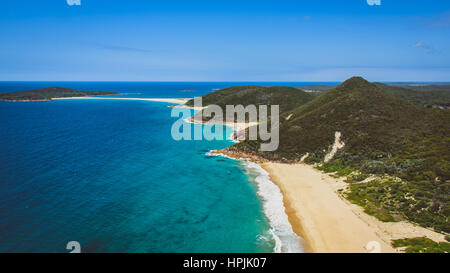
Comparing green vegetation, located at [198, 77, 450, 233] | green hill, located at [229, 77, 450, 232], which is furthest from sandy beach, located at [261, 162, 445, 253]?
green hill, located at [229, 77, 450, 232]

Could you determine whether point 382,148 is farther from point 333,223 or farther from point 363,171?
point 333,223

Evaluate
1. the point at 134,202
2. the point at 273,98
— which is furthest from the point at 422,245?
the point at 273,98

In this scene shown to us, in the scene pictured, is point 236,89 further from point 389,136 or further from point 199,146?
point 389,136

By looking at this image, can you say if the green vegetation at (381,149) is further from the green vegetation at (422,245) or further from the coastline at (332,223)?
the green vegetation at (422,245)

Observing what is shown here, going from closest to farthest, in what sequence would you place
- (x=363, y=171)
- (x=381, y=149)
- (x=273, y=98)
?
(x=363, y=171) → (x=381, y=149) → (x=273, y=98)

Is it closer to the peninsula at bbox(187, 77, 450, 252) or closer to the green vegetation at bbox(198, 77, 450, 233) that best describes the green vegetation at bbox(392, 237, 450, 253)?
the peninsula at bbox(187, 77, 450, 252)

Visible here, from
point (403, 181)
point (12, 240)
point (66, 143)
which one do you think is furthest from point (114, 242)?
point (66, 143)
